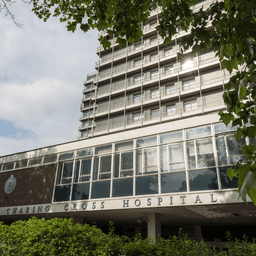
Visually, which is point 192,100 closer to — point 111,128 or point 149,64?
point 149,64

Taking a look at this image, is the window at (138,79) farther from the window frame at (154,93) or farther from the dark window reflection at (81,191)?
the dark window reflection at (81,191)

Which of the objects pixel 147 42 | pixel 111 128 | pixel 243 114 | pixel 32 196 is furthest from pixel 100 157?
pixel 147 42

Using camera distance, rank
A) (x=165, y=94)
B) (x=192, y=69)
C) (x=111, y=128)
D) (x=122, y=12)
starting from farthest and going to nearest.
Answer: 1. (x=111, y=128)
2. (x=165, y=94)
3. (x=192, y=69)
4. (x=122, y=12)

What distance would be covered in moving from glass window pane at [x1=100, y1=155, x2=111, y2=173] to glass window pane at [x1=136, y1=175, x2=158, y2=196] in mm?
2121

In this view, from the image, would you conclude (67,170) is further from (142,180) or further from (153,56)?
(153,56)

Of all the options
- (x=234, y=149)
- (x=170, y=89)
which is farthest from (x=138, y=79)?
(x=234, y=149)

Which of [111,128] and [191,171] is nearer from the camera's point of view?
[191,171]

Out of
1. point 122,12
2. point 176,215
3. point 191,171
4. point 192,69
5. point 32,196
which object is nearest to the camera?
point 122,12

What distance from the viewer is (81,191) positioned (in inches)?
532

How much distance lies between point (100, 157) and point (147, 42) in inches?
852

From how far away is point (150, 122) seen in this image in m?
27.0

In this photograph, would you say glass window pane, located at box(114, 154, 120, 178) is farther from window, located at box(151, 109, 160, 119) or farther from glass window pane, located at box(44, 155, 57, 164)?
window, located at box(151, 109, 160, 119)

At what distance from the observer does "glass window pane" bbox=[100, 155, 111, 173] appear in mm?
13422

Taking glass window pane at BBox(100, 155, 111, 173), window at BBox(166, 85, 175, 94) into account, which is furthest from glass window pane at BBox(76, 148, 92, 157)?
window at BBox(166, 85, 175, 94)
